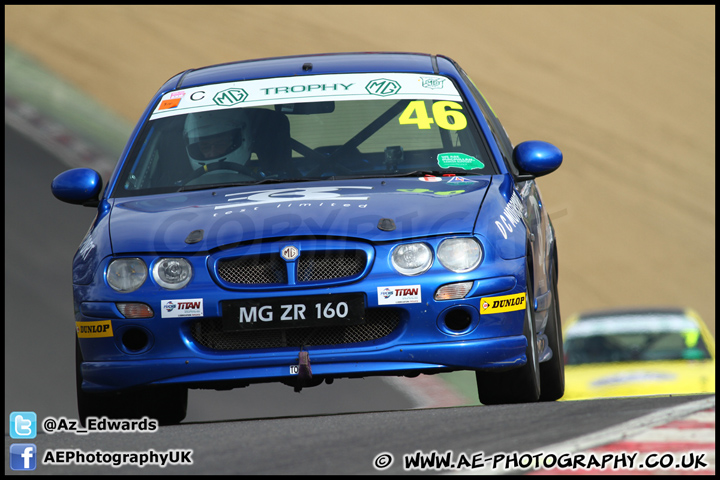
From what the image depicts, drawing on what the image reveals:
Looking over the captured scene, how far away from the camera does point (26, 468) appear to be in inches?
181

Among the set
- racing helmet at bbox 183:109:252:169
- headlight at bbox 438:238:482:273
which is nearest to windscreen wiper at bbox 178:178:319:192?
racing helmet at bbox 183:109:252:169

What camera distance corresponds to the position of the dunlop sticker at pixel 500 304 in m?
5.27

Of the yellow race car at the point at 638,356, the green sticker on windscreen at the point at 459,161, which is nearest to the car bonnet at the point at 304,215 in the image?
the green sticker on windscreen at the point at 459,161

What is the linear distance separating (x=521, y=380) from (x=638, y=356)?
5655mm

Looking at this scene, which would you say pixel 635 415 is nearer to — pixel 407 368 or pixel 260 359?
pixel 407 368

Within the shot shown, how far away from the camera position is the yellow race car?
9898 mm

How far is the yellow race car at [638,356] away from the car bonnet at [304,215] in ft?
14.6

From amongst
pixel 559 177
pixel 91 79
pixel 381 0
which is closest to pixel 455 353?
pixel 559 177

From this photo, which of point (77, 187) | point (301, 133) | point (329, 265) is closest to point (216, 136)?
point (301, 133)

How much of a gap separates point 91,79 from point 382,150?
22739 millimetres

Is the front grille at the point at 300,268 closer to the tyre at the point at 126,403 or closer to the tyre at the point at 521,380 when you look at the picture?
the tyre at the point at 126,403

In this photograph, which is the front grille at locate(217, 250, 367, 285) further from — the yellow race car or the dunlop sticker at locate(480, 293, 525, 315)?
the yellow race car

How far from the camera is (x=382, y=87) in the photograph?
6.60 metres

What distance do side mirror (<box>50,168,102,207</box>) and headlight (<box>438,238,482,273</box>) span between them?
1940 mm
